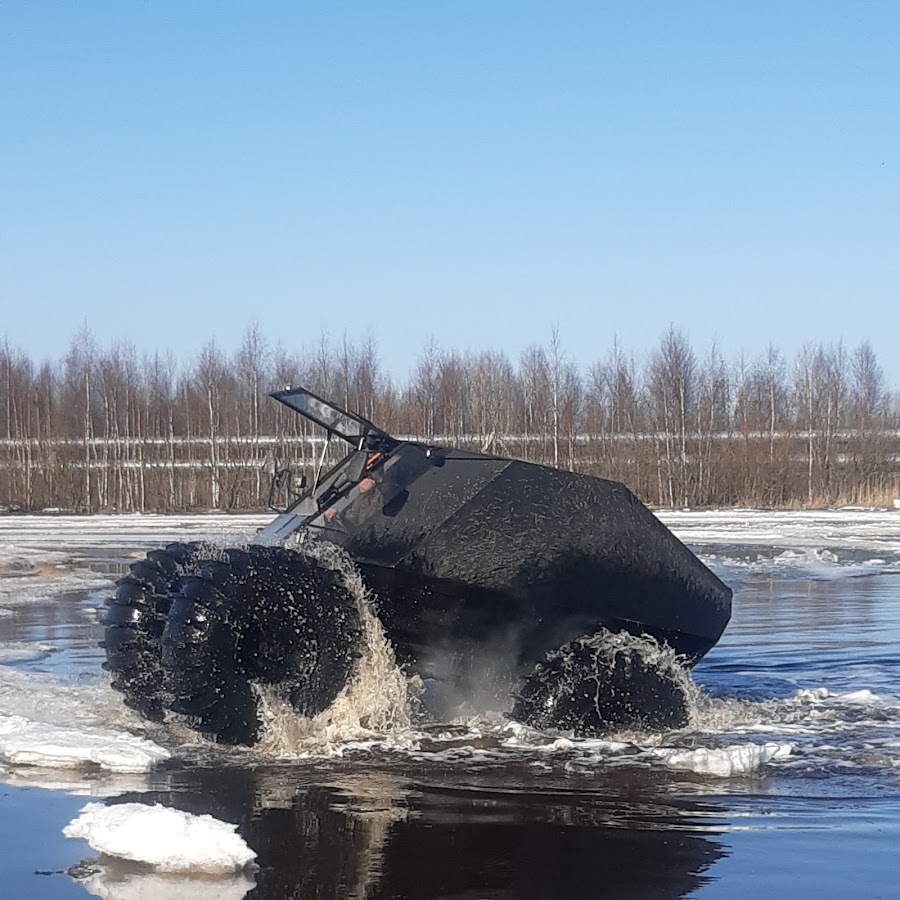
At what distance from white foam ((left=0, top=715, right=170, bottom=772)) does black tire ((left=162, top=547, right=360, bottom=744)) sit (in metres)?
0.35

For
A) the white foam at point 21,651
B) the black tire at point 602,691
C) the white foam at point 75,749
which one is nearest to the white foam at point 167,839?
the white foam at point 75,749

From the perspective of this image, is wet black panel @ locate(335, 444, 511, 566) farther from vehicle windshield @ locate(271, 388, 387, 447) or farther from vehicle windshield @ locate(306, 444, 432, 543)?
vehicle windshield @ locate(271, 388, 387, 447)

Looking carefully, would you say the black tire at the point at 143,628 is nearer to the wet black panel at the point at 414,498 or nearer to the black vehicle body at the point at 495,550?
the black vehicle body at the point at 495,550

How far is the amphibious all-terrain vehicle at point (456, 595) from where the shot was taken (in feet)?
26.9

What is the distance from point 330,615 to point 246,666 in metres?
0.59

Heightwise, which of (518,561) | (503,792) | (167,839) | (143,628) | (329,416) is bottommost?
(503,792)

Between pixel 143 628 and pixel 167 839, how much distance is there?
3111mm

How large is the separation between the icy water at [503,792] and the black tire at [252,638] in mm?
226

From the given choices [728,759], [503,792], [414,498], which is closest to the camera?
[503,792]

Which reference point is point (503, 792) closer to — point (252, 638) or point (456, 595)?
point (456, 595)

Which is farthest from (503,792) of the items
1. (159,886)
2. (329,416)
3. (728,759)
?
(329,416)

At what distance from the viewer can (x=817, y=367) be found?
49.7 m

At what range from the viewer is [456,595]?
853 centimetres

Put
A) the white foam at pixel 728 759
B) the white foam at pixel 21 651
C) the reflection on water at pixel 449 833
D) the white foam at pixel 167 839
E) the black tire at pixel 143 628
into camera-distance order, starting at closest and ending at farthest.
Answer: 1. the reflection on water at pixel 449 833
2. the white foam at pixel 167 839
3. the white foam at pixel 728 759
4. the black tire at pixel 143 628
5. the white foam at pixel 21 651
